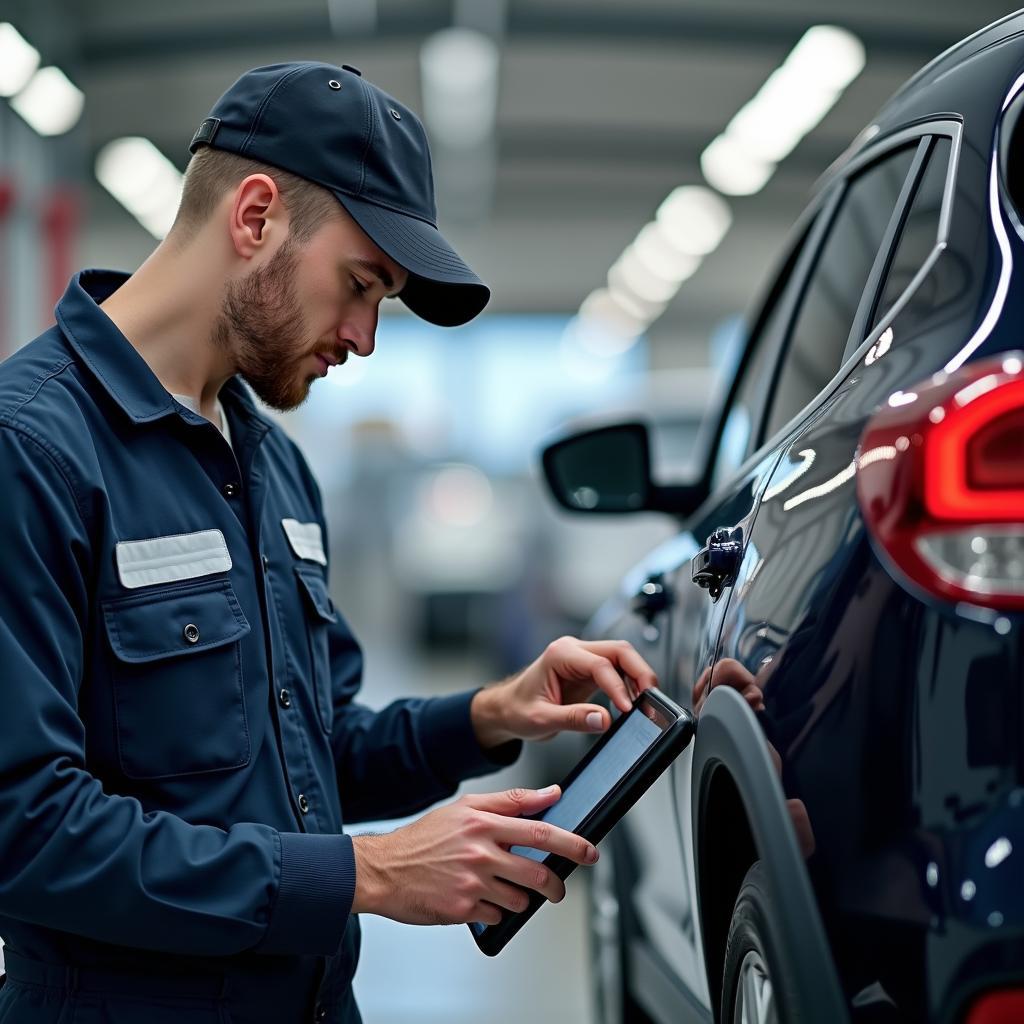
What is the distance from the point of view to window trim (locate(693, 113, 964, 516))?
60.7 inches

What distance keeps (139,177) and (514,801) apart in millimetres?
14006

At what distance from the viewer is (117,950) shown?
5.74 feet

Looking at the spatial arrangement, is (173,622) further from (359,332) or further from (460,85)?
(460,85)

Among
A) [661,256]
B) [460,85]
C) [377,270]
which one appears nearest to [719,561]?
[377,270]

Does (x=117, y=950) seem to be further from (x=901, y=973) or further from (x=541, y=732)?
(x=901, y=973)

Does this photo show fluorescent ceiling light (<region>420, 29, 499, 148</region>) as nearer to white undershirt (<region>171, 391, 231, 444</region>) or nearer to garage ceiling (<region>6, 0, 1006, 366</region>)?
garage ceiling (<region>6, 0, 1006, 366</region>)

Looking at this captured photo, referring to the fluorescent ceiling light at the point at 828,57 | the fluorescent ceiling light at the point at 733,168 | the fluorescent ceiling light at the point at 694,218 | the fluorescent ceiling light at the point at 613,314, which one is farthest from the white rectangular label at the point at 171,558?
the fluorescent ceiling light at the point at 613,314

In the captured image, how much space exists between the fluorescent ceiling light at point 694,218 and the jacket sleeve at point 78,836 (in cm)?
1544

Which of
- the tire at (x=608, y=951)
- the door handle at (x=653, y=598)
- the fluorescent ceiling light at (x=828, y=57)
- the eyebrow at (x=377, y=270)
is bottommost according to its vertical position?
the tire at (x=608, y=951)

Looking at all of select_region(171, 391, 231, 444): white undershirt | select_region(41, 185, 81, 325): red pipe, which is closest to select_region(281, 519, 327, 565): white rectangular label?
select_region(171, 391, 231, 444): white undershirt

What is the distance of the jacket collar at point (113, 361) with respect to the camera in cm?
181

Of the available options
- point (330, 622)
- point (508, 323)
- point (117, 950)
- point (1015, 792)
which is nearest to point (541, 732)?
point (330, 622)

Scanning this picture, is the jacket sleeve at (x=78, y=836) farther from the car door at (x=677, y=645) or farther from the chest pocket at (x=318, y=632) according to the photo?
A: the car door at (x=677, y=645)

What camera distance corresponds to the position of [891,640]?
4.20 feet
